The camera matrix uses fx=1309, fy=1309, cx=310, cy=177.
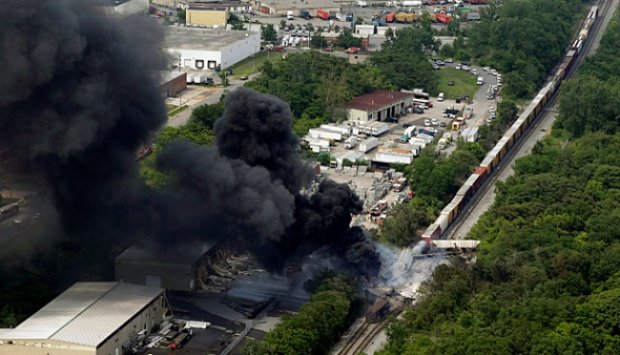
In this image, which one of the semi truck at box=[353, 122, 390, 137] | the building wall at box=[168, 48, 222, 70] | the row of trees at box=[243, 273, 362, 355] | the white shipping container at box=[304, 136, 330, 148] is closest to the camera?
the row of trees at box=[243, 273, 362, 355]

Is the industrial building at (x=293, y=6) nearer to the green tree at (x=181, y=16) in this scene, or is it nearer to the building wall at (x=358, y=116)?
the green tree at (x=181, y=16)

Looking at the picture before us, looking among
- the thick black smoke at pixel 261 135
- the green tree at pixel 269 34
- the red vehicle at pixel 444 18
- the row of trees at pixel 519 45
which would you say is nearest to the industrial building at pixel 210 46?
the green tree at pixel 269 34

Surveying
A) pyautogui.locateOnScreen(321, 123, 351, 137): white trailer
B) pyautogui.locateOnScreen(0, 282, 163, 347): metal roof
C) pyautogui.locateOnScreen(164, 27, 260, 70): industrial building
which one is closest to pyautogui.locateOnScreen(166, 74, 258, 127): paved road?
pyautogui.locateOnScreen(164, 27, 260, 70): industrial building

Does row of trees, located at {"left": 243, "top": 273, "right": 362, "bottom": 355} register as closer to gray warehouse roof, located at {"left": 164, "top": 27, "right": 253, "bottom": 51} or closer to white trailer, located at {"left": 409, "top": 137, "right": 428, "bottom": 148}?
white trailer, located at {"left": 409, "top": 137, "right": 428, "bottom": 148}

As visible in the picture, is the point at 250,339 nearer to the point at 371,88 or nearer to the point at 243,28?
the point at 371,88

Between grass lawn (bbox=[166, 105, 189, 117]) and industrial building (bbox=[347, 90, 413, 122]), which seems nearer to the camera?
grass lawn (bbox=[166, 105, 189, 117])

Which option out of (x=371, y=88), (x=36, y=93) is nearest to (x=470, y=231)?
(x=36, y=93)

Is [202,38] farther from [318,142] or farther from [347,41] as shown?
[318,142]

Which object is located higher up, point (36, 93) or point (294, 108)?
point (36, 93)
